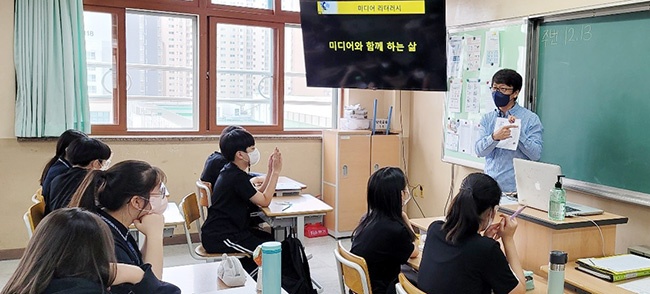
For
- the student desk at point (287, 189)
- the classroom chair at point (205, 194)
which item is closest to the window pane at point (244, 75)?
the student desk at point (287, 189)

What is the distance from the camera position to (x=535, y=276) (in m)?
2.21

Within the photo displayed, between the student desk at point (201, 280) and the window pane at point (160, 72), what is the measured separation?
3.00 m

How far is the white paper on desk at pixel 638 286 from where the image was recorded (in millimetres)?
1907

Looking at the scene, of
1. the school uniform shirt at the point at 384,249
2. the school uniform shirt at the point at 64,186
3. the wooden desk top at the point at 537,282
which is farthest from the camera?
the school uniform shirt at the point at 64,186

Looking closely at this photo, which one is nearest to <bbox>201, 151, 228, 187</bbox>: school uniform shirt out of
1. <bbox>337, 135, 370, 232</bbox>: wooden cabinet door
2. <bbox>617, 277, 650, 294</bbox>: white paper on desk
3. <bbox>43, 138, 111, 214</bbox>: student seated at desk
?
<bbox>43, 138, 111, 214</bbox>: student seated at desk

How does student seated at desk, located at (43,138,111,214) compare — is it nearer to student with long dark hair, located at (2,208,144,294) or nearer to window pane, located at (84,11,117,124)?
student with long dark hair, located at (2,208,144,294)

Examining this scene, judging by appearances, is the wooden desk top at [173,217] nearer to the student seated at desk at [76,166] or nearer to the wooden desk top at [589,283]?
the student seated at desk at [76,166]

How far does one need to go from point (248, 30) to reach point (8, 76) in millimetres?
2137

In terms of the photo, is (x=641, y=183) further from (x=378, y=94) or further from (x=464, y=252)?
(x=378, y=94)

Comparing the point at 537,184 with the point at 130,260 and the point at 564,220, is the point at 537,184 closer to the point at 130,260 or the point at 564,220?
the point at 564,220

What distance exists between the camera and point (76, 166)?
286cm

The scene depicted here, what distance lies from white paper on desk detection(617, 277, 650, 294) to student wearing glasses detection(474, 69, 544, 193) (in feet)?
3.79

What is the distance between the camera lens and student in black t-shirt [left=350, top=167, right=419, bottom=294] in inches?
93.5

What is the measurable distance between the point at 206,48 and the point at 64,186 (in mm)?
2524
